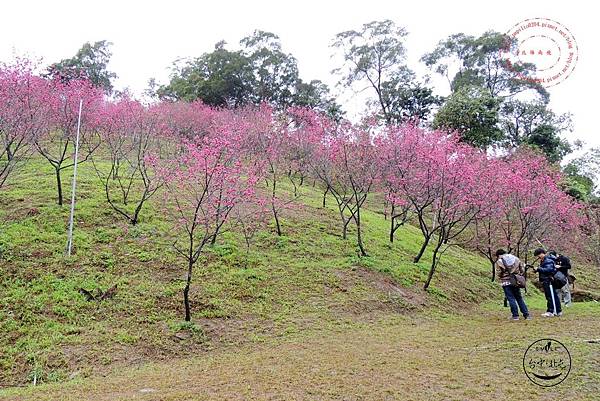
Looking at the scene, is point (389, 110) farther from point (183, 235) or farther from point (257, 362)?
point (257, 362)

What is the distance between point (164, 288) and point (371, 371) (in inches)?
232

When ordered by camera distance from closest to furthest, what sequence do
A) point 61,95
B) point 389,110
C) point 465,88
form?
point 61,95, point 465,88, point 389,110

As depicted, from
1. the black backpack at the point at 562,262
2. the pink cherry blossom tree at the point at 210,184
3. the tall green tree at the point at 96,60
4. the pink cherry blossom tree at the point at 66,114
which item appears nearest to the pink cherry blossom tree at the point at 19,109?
the pink cherry blossom tree at the point at 66,114

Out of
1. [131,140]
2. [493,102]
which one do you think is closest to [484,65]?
[493,102]

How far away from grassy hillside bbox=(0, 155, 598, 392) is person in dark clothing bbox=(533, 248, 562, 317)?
2.53 meters

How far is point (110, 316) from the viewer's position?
919 cm

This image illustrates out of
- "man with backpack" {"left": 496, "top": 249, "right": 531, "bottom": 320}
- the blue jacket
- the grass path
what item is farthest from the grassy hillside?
the blue jacket

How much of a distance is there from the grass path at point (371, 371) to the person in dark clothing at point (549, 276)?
1.21 feet

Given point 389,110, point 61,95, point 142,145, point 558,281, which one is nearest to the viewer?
point 558,281

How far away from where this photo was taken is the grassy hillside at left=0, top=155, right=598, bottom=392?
26.9ft

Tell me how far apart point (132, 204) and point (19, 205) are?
10.9ft

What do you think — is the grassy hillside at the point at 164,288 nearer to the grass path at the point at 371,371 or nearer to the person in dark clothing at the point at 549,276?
the grass path at the point at 371,371

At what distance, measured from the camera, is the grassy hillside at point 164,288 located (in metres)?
8.20

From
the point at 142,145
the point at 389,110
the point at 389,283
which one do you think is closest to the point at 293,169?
the point at 142,145
